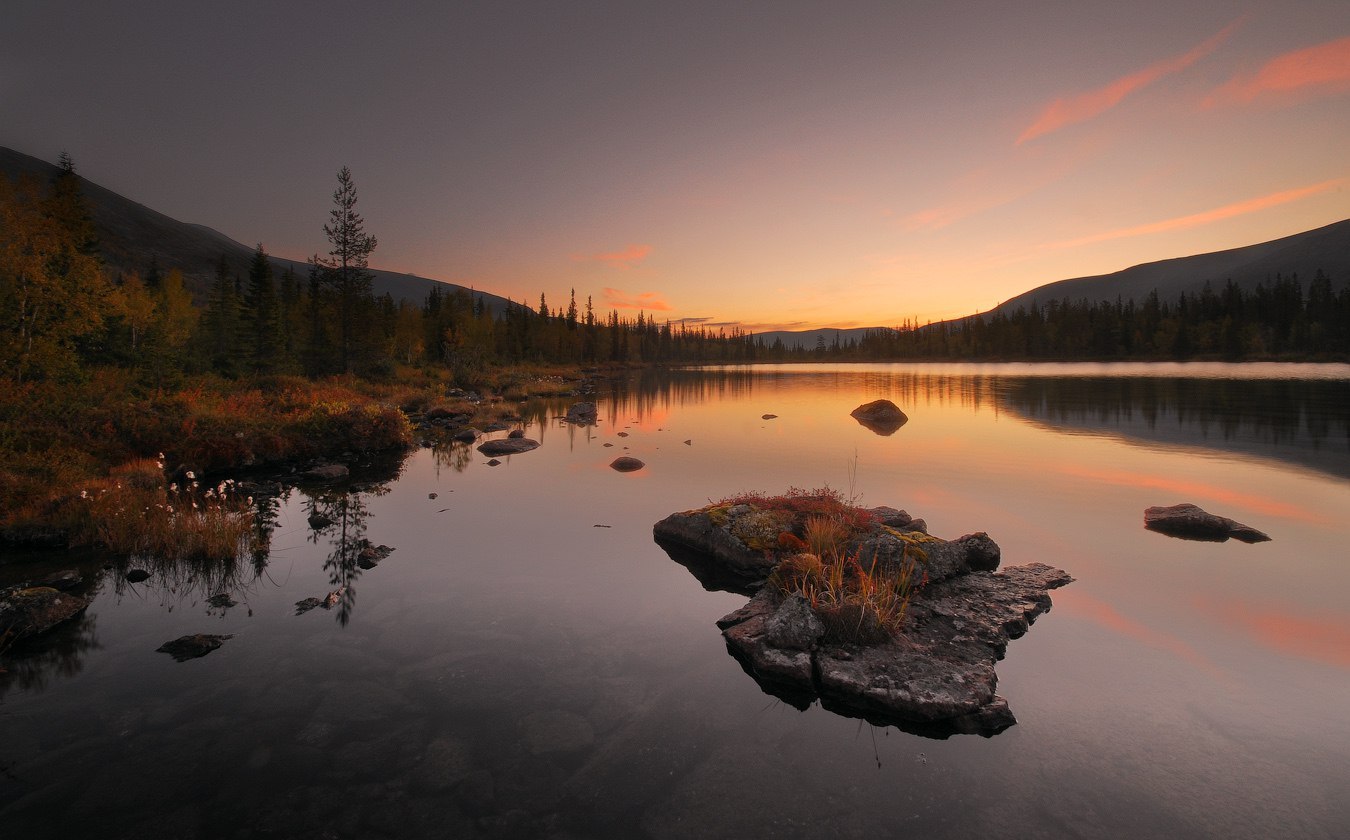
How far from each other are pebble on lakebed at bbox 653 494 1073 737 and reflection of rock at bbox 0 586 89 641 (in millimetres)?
11620

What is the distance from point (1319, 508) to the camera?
1844 centimetres

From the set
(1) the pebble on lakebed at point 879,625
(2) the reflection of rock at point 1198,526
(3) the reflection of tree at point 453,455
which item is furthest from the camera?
(3) the reflection of tree at point 453,455

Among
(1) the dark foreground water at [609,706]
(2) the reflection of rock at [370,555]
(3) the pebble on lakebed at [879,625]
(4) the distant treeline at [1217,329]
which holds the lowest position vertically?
(1) the dark foreground water at [609,706]

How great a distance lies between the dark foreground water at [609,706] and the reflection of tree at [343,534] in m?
0.11

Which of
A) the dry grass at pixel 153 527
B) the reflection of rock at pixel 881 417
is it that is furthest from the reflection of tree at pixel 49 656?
the reflection of rock at pixel 881 417

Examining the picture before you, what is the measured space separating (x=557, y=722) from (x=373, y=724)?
2354 millimetres

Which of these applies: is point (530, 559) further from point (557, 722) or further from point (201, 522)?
point (201, 522)

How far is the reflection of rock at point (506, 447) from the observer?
95.7ft

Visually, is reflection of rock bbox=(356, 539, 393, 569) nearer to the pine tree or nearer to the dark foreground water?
the dark foreground water

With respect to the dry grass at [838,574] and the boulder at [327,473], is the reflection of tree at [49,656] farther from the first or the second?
the boulder at [327,473]

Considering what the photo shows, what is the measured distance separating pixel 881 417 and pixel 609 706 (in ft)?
126

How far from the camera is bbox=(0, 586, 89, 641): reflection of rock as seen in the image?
9.38 meters

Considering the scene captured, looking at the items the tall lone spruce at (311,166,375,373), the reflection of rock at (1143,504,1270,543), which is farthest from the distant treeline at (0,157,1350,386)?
the reflection of rock at (1143,504,1270,543)

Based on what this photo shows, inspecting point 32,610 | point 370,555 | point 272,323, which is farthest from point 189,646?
point 272,323
